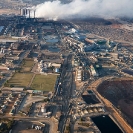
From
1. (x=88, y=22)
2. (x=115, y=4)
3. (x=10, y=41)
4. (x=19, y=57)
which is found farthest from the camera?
(x=115, y=4)

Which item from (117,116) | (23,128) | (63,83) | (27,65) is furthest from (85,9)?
(23,128)

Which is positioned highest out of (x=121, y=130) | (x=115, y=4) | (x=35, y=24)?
(x=115, y=4)

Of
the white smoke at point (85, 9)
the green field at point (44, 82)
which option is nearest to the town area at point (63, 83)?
the green field at point (44, 82)

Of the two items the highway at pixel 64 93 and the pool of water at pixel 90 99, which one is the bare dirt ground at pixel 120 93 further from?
the highway at pixel 64 93

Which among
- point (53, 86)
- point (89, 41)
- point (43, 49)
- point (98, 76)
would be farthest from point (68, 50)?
point (53, 86)

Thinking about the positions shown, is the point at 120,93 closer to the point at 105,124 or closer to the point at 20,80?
the point at 105,124

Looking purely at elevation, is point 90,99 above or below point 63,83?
below

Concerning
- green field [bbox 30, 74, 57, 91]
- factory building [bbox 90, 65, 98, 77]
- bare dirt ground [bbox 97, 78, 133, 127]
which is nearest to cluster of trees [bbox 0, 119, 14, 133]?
green field [bbox 30, 74, 57, 91]

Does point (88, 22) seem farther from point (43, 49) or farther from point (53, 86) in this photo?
point (53, 86)
